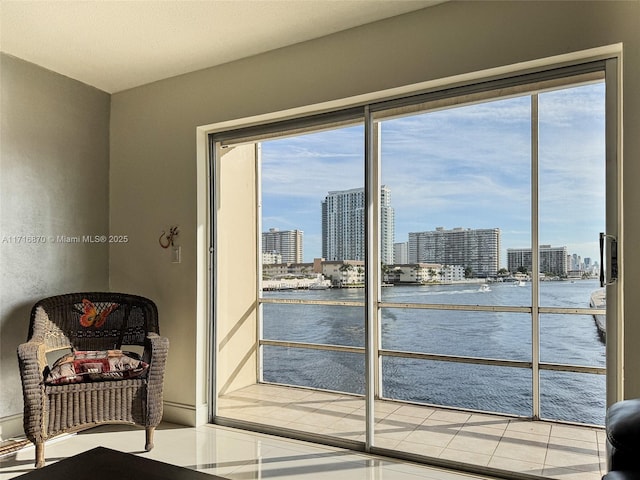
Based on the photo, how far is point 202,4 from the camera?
8.88ft

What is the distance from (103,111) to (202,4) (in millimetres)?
1700

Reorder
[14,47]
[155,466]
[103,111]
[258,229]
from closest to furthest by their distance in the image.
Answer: [155,466] → [14,47] → [258,229] → [103,111]

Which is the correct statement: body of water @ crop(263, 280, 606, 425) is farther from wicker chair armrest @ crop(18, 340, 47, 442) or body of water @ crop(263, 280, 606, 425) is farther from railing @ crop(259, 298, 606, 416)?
wicker chair armrest @ crop(18, 340, 47, 442)

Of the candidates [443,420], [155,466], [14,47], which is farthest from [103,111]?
[443,420]

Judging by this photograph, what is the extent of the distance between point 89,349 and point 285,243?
1.49 m

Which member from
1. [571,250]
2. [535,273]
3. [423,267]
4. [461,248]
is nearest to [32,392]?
[423,267]

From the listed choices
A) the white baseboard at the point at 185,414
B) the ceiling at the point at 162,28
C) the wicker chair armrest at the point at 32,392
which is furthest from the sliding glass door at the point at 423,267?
the wicker chair armrest at the point at 32,392

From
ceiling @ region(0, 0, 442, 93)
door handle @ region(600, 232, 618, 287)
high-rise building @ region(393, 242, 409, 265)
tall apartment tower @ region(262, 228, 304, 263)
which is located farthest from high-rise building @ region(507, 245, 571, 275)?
ceiling @ region(0, 0, 442, 93)

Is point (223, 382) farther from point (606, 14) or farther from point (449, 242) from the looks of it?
point (606, 14)

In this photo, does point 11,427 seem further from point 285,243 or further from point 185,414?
point 285,243

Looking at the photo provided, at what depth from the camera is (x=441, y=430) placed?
10.8 feet

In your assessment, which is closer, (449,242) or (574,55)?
(574,55)

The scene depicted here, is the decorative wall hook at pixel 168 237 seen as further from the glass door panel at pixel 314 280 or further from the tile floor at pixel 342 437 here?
the tile floor at pixel 342 437

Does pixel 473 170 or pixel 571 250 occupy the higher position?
pixel 473 170
